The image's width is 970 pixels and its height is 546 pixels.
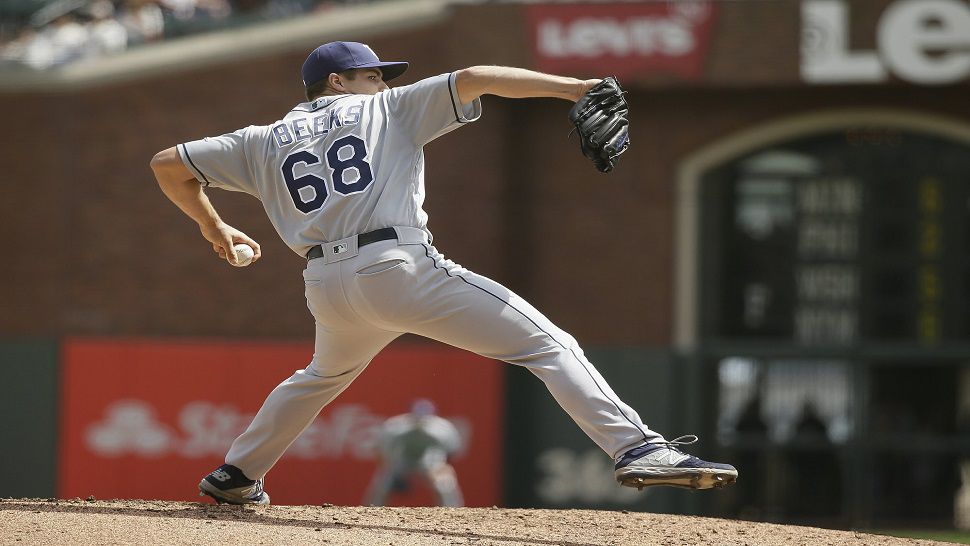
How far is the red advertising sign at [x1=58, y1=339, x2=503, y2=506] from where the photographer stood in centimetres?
1359

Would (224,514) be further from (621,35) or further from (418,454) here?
(621,35)

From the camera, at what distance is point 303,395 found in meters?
5.21

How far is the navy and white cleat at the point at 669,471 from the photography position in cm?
467

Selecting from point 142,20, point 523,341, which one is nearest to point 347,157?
point 523,341

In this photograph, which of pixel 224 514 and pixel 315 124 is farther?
pixel 224 514

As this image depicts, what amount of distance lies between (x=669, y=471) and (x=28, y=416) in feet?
33.8

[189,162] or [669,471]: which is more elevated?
[189,162]

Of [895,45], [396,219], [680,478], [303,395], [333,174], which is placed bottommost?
[680,478]

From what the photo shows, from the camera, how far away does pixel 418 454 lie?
1307cm

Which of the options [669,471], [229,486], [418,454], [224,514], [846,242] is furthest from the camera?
[846,242]

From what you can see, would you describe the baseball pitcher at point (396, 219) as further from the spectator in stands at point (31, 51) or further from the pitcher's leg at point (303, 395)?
the spectator in stands at point (31, 51)

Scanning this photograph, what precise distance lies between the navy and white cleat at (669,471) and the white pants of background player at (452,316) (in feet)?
0.24

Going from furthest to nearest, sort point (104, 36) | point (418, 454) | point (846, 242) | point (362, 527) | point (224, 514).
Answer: point (104, 36)
point (846, 242)
point (418, 454)
point (224, 514)
point (362, 527)

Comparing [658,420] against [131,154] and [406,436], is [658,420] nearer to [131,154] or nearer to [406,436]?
[406,436]
